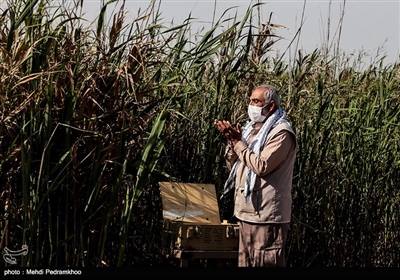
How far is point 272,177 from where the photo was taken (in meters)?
4.66

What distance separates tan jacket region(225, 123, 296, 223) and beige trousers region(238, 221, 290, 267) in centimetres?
5

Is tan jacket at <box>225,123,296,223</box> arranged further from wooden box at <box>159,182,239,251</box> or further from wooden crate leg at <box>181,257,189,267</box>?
wooden crate leg at <box>181,257,189,267</box>

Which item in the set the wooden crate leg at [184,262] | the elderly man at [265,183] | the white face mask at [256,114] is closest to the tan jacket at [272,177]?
the elderly man at [265,183]

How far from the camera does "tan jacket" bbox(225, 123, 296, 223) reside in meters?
4.59

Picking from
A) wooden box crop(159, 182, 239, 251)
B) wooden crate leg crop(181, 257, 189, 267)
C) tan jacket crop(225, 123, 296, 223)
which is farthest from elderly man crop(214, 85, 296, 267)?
wooden crate leg crop(181, 257, 189, 267)

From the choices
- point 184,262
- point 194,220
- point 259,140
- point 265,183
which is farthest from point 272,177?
point 184,262

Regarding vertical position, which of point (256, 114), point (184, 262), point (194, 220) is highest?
point (256, 114)

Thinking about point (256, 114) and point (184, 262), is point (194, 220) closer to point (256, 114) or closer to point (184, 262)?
point (184, 262)

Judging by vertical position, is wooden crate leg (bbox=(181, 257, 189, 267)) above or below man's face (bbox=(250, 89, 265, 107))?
below

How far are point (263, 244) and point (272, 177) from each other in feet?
1.21

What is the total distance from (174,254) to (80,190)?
70 cm

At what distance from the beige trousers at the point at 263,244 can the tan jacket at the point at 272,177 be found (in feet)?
0.15

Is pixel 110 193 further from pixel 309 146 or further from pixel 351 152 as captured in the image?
pixel 351 152

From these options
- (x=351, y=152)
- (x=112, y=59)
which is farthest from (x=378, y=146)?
(x=112, y=59)
